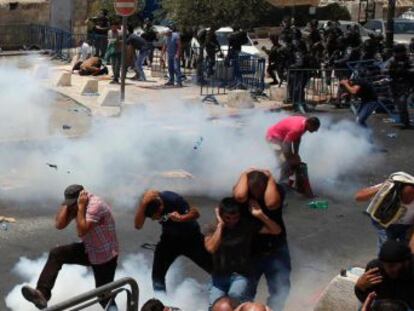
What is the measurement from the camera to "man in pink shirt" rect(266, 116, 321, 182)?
9273 millimetres

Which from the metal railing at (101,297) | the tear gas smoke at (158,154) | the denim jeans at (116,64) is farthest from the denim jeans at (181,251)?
the denim jeans at (116,64)

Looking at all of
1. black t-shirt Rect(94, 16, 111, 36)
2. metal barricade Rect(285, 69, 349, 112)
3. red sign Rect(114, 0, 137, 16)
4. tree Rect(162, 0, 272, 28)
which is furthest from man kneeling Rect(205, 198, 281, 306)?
tree Rect(162, 0, 272, 28)

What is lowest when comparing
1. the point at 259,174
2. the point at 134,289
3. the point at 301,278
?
the point at 301,278

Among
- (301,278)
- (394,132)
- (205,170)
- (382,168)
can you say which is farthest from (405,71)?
(301,278)

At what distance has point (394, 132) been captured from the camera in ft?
49.5

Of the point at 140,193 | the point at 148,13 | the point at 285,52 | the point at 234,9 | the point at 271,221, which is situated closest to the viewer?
the point at 271,221

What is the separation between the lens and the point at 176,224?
6.01 meters

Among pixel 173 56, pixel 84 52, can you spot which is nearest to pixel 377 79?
pixel 173 56

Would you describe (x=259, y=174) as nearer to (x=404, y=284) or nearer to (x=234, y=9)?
(x=404, y=284)

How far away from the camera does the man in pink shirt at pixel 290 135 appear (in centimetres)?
927

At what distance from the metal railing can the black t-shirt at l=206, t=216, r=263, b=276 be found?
751 mm

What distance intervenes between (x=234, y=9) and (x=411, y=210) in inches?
784

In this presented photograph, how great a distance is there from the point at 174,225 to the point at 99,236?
555 millimetres

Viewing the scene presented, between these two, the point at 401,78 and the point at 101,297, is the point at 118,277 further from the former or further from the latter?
the point at 401,78
